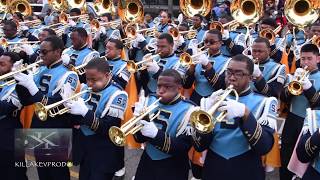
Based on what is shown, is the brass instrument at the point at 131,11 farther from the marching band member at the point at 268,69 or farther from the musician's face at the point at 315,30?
the marching band member at the point at 268,69

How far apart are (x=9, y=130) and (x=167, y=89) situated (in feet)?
6.82

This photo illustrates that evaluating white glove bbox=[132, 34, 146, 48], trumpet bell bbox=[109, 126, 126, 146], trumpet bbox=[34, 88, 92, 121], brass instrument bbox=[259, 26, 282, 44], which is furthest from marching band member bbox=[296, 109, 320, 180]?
white glove bbox=[132, 34, 146, 48]

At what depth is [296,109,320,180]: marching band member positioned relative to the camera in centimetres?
345

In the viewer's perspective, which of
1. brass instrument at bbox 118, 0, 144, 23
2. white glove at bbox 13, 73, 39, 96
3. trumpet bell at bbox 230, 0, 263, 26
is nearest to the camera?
white glove at bbox 13, 73, 39, 96

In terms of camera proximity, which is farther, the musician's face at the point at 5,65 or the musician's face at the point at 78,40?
the musician's face at the point at 78,40

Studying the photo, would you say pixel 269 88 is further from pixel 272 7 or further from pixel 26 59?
pixel 272 7

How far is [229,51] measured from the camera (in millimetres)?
8711

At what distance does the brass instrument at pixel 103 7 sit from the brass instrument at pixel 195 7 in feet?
9.03

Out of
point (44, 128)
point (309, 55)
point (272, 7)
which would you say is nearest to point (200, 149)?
point (44, 128)

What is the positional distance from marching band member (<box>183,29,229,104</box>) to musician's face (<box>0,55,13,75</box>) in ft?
8.04

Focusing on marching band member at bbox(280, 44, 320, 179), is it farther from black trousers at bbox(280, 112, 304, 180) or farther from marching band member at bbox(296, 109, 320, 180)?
marching band member at bbox(296, 109, 320, 180)

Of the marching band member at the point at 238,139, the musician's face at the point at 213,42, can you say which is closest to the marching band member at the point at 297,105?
the musician's face at the point at 213,42

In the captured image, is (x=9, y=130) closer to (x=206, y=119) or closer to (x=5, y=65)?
(x=5, y=65)

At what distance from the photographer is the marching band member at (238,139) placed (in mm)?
3707
